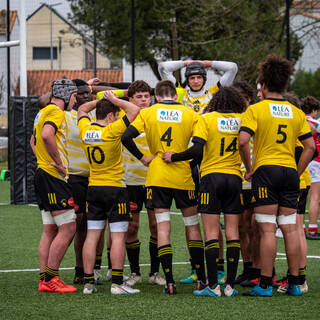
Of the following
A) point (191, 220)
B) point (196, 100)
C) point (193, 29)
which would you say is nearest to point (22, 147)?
point (196, 100)

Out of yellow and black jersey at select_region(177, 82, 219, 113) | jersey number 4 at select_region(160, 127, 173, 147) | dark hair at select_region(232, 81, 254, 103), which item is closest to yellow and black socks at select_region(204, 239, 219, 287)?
jersey number 4 at select_region(160, 127, 173, 147)

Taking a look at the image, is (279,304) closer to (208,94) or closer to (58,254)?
(58,254)

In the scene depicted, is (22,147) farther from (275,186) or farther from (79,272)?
(275,186)

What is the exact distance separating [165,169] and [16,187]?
8789mm

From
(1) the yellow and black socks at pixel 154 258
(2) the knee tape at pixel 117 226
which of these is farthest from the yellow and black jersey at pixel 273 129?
(1) the yellow and black socks at pixel 154 258

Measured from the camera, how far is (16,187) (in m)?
15.0

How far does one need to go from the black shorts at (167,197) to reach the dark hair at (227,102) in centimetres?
86

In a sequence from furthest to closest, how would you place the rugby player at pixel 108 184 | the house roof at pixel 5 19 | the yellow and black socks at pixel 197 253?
the house roof at pixel 5 19 → the yellow and black socks at pixel 197 253 → the rugby player at pixel 108 184

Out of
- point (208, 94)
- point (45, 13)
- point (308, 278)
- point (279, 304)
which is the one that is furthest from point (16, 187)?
point (45, 13)

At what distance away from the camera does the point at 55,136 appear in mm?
6918

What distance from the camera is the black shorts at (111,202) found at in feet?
22.2

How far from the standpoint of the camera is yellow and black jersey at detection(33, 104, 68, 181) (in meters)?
6.82

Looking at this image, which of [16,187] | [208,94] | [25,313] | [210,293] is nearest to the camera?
[25,313]

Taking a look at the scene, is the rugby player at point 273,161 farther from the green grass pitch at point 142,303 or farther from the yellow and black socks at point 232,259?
the green grass pitch at point 142,303
